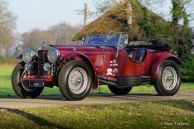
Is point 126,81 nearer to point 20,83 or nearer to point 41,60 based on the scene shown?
point 41,60

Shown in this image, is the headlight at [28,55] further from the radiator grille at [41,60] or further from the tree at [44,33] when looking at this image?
the tree at [44,33]

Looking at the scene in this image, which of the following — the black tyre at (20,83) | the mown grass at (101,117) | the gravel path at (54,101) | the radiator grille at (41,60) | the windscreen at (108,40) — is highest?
the windscreen at (108,40)

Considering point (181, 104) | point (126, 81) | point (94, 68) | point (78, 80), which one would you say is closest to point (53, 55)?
point (78, 80)

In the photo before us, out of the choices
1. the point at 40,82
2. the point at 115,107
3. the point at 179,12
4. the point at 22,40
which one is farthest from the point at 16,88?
the point at 22,40

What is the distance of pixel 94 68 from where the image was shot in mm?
13219

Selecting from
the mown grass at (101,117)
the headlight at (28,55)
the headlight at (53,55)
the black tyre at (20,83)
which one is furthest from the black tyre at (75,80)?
the black tyre at (20,83)

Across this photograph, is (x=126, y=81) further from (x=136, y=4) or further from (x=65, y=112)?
(x=136, y=4)

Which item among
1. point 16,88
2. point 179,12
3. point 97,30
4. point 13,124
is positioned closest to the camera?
point 13,124

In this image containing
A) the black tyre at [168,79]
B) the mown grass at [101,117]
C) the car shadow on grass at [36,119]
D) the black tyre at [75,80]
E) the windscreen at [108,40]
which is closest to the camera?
the car shadow on grass at [36,119]

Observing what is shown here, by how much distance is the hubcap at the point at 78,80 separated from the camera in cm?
1262

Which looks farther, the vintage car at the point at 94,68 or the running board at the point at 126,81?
the running board at the point at 126,81

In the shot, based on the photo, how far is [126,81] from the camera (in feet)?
46.3

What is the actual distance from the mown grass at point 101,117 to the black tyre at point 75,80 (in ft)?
4.67

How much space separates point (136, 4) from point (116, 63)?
24691 mm
